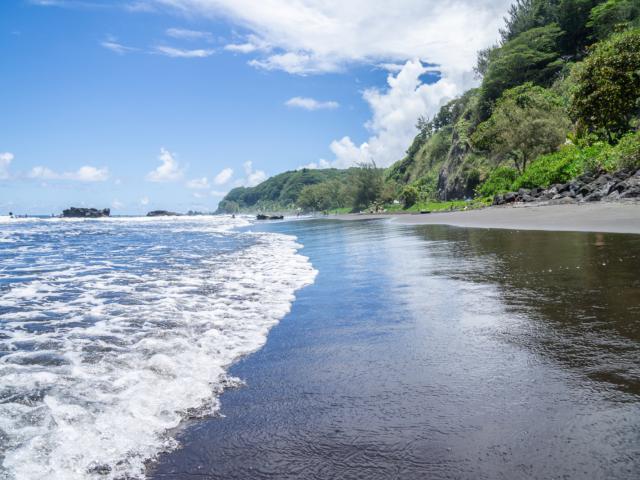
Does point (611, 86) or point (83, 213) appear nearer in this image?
point (611, 86)

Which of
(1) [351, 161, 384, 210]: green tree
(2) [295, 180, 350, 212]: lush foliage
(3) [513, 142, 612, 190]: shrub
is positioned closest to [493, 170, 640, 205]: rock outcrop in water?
(3) [513, 142, 612, 190]: shrub

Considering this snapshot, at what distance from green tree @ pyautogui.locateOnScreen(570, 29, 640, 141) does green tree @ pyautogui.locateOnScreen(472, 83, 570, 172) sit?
8951mm

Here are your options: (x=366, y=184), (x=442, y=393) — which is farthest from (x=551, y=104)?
(x=366, y=184)

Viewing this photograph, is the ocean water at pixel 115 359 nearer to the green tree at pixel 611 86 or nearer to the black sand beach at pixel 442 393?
the black sand beach at pixel 442 393

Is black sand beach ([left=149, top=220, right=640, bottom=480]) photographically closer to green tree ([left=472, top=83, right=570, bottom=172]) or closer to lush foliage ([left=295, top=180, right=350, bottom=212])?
green tree ([left=472, top=83, right=570, bottom=172])

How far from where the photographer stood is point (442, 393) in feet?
10.5

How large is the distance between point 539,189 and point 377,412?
1295 inches

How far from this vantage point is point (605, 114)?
93.1ft

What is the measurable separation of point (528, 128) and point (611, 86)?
450 inches

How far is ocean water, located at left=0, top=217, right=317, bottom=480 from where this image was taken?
9.08 feet

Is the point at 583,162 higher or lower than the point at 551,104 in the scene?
lower

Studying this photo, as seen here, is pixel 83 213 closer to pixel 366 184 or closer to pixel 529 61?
pixel 366 184

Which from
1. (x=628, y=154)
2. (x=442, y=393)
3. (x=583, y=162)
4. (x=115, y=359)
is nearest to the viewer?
(x=442, y=393)

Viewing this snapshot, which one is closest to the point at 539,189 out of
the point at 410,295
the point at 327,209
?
the point at 410,295
